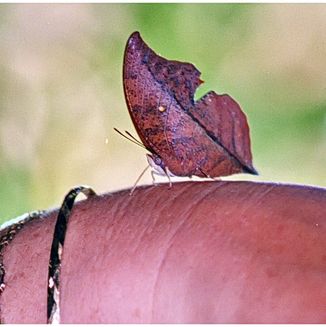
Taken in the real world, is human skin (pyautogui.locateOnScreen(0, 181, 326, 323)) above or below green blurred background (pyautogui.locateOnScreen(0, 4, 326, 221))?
below

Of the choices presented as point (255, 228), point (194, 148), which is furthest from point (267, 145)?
point (255, 228)

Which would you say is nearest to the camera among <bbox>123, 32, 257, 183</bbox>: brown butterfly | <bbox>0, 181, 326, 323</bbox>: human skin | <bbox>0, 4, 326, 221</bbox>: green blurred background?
<bbox>0, 181, 326, 323</bbox>: human skin

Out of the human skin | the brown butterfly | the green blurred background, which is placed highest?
the green blurred background

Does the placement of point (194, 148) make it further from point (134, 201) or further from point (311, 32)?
point (311, 32)

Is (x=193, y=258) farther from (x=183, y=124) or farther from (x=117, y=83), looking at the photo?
(x=117, y=83)

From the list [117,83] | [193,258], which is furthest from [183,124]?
[117,83]

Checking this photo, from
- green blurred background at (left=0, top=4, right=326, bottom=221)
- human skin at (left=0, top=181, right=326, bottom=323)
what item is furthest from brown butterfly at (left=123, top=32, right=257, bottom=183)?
green blurred background at (left=0, top=4, right=326, bottom=221)

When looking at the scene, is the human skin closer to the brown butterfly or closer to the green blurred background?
the brown butterfly
